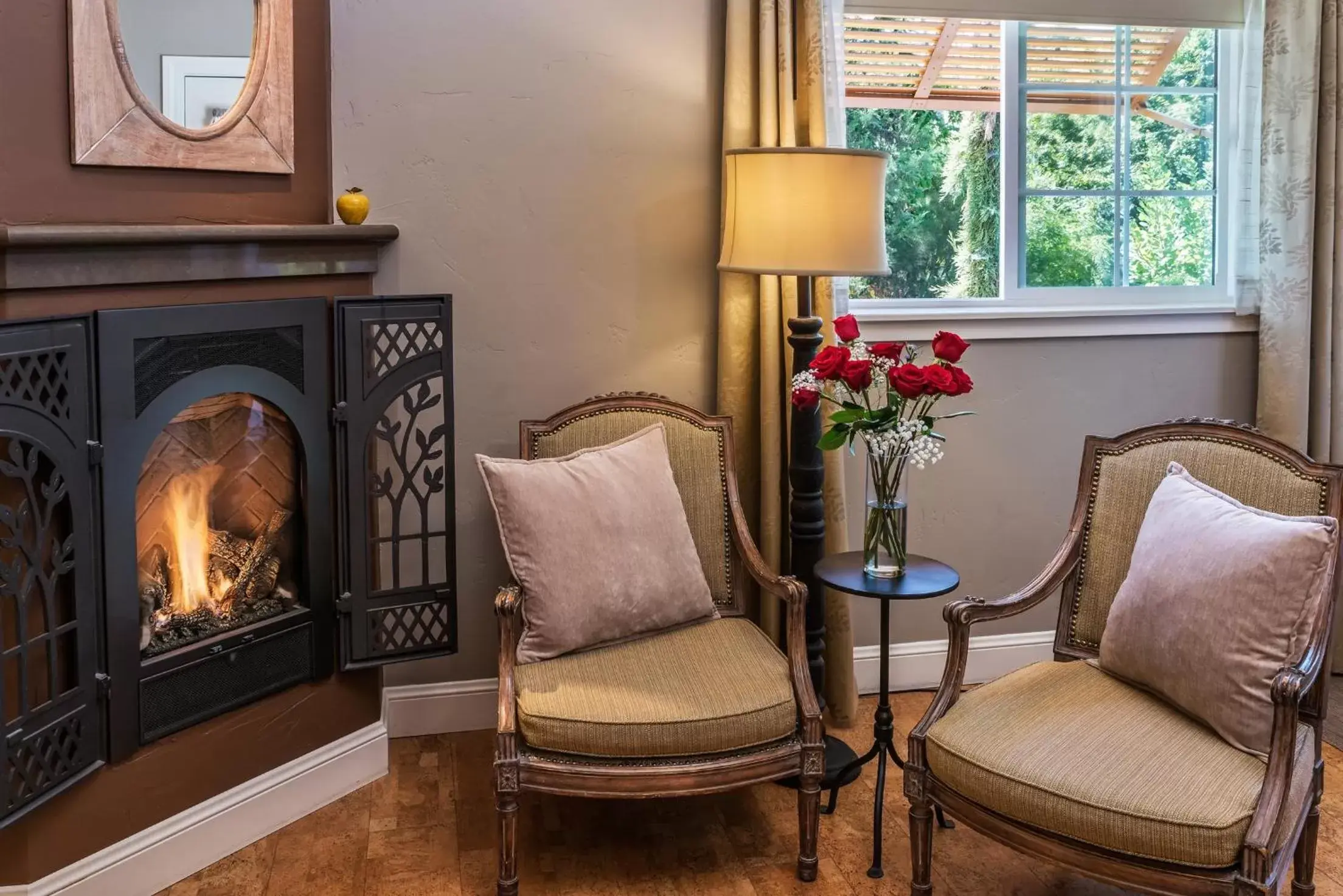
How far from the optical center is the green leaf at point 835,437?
2643 millimetres

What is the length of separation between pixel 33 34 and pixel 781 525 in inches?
80.5

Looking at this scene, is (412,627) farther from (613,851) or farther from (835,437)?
(835,437)

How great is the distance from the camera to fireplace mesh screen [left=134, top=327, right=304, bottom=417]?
238 centimetres

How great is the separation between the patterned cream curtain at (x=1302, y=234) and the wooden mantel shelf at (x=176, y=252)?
2.43 m

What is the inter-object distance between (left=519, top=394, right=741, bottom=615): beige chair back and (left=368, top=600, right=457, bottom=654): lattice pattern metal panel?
448mm

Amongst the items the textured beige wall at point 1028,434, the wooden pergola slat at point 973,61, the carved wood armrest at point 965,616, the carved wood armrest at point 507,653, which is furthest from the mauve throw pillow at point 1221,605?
the wooden pergola slat at point 973,61

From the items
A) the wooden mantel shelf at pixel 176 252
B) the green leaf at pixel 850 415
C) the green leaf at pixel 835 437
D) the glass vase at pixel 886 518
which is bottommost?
the glass vase at pixel 886 518

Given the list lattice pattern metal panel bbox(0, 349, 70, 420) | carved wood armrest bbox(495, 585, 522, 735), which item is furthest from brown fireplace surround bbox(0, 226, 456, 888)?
carved wood armrest bbox(495, 585, 522, 735)

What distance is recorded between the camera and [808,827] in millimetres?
2520

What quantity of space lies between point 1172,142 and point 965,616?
6.26 feet

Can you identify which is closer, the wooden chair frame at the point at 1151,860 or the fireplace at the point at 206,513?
the wooden chair frame at the point at 1151,860

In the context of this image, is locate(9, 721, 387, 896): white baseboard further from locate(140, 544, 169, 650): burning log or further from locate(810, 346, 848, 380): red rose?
locate(810, 346, 848, 380): red rose

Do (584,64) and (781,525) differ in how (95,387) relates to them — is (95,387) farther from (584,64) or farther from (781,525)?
(781,525)

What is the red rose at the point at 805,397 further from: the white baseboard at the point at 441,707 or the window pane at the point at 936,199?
the white baseboard at the point at 441,707
